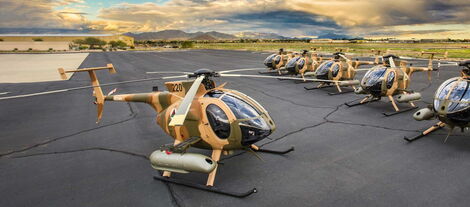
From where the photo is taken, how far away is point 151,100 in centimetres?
807

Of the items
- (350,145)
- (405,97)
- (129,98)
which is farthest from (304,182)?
(405,97)

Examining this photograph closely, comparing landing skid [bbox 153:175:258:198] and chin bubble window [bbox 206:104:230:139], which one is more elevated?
chin bubble window [bbox 206:104:230:139]

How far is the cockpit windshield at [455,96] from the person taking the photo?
8180 mm

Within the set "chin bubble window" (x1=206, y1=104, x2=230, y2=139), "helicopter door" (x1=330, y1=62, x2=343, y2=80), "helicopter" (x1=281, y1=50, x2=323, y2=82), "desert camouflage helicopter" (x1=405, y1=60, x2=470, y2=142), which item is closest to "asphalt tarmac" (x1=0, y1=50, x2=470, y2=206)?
"desert camouflage helicopter" (x1=405, y1=60, x2=470, y2=142)

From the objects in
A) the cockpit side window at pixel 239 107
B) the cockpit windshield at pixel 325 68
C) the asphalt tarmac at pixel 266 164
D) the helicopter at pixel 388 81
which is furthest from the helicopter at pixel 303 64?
the cockpit side window at pixel 239 107

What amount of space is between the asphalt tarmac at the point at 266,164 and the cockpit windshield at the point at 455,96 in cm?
143

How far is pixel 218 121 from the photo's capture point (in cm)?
669

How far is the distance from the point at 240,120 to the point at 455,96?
7493 millimetres

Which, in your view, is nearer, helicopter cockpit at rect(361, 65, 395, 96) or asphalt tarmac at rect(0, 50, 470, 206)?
asphalt tarmac at rect(0, 50, 470, 206)

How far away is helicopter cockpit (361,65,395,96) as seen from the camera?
12992 mm

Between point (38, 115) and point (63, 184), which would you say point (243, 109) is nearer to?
point (63, 184)

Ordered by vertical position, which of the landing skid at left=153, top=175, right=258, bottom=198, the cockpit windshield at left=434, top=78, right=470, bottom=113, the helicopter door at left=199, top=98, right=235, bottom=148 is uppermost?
the cockpit windshield at left=434, top=78, right=470, bottom=113

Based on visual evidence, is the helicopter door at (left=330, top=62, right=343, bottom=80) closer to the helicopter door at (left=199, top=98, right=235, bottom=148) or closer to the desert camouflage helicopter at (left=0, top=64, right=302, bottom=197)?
A: the desert camouflage helicopter at (left=0, top=64, right=302, bottom=197)

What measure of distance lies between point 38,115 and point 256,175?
41.8 feet
